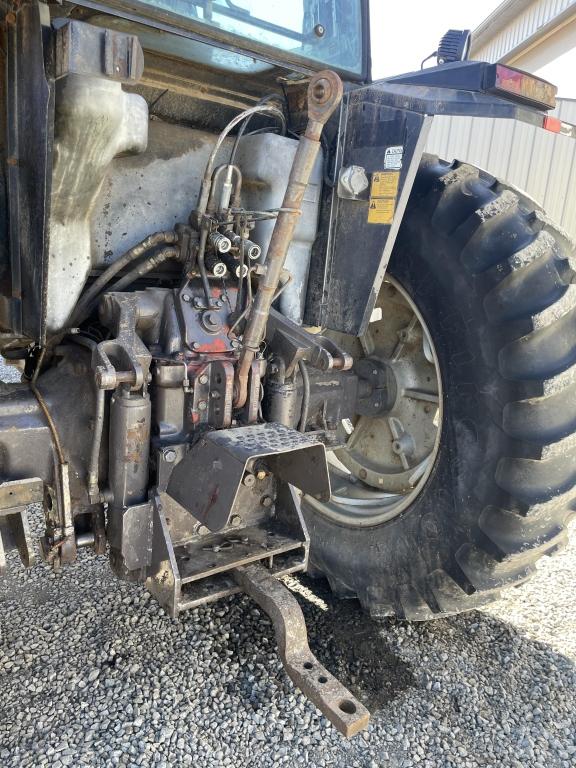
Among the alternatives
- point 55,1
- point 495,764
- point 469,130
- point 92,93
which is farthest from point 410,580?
Answer: point 469,130

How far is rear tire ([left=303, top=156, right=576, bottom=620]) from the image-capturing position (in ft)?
6.23

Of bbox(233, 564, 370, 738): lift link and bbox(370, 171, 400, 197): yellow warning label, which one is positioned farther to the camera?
bbox(370, 171, 400, 197): yellow warning label

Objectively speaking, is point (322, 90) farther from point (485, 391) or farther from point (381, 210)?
point (485, 391)

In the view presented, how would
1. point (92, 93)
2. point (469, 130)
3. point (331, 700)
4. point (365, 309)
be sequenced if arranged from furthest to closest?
point (469, 130) → point (365, 309) → point (331, 700) → point (92, 93)

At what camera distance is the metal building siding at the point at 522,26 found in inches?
376

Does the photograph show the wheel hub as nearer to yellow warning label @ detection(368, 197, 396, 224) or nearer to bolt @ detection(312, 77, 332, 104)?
yellow warning label @ detection(368, 197, 396, 224)

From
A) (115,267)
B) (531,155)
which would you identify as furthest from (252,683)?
(531,155)

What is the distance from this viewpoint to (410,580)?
220 centimetres

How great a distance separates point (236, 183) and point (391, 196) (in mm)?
506

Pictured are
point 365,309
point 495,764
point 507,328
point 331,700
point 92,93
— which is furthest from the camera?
point 365,309

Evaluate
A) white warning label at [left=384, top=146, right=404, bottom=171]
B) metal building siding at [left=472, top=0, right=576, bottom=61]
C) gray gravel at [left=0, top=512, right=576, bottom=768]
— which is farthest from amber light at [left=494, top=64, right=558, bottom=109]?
metal building siding at [left=472, top=0, right=576, bottom=61]

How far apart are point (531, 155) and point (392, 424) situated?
7.33 meters

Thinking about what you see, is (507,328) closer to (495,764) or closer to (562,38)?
(495,764)

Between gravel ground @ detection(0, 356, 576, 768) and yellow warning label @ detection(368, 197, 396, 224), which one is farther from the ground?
yellow warning label @ detection(368, 197, 396, 224)
